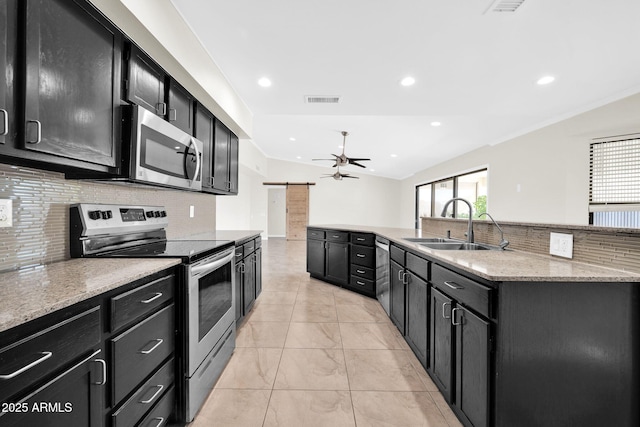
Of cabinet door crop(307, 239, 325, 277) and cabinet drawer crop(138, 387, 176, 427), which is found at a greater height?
cabinet door crop(307, 239, 325, 277)

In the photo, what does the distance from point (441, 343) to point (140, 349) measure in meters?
1.57

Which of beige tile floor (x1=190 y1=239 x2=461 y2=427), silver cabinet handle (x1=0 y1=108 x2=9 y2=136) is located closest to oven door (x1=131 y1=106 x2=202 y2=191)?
silver cabinet handle (x1=0 y1=108 x2=9 y2=136)

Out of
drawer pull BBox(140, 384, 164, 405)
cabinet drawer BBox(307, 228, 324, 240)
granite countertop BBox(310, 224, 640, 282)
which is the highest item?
granite countertop BBox(310, 224, 640, 282)

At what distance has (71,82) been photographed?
3.79 ft

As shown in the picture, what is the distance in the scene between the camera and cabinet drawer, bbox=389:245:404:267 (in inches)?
94.2

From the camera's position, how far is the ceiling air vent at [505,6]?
68.9 inches

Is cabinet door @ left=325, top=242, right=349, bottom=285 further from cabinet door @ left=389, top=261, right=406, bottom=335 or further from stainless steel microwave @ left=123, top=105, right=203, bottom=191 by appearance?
stainless steel microwave @ left=123, top=105, right=203, bottom=191

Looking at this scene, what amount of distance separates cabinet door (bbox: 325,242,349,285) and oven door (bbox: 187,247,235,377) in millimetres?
1990

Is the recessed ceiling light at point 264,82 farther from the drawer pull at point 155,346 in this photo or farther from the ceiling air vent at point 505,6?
the drawer pull at point 155,346

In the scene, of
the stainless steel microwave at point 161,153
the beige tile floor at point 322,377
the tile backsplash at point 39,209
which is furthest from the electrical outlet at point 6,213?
the beige tile floor at point 322,377

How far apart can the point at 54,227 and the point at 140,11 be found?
1.22 meters

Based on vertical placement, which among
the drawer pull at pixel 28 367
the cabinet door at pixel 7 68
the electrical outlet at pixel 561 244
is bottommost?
the drawer pull at pixel 28 367

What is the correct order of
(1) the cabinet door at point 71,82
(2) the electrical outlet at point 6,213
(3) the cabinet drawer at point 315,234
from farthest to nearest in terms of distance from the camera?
1. (3) the cabinet drawer at point 315,234
2. (2) the electrical outlet at point 6,213
3. (1) the cabinet door at point 71,82

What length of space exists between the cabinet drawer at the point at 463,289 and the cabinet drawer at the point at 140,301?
1.48 meters
